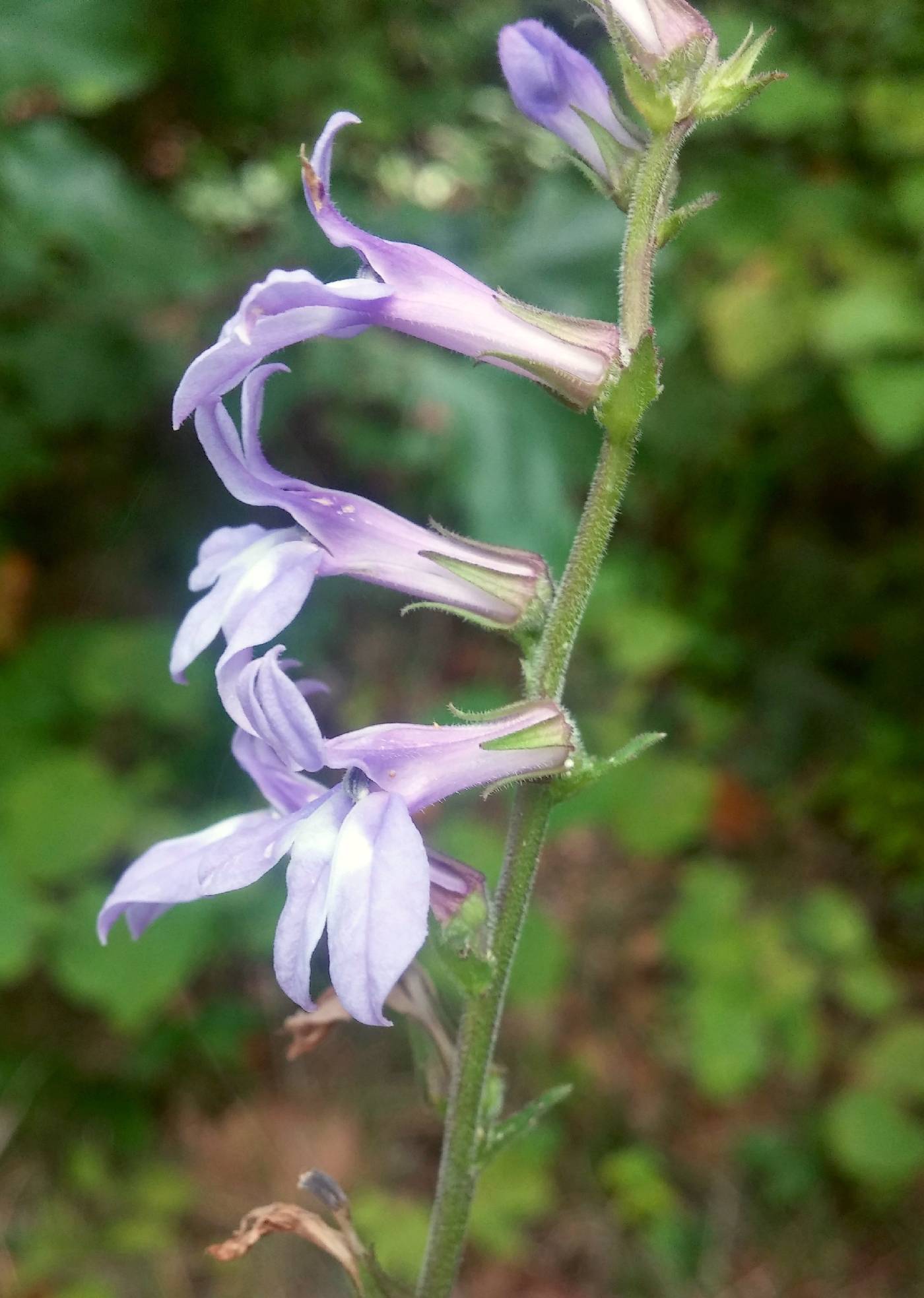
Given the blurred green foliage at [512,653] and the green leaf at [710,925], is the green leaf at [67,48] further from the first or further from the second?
the green leaf at [710,925]

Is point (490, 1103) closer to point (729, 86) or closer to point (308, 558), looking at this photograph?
point (308, 558)

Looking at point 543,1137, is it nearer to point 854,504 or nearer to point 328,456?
point 328,456

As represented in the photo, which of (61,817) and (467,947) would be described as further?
(61,817)

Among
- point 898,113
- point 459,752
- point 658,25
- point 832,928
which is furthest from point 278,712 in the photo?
point 898,113

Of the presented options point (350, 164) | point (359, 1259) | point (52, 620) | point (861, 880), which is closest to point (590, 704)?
point (861, 880)

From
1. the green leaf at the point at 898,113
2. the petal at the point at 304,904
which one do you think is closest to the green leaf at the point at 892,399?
the green leaf at the point at 898,113
